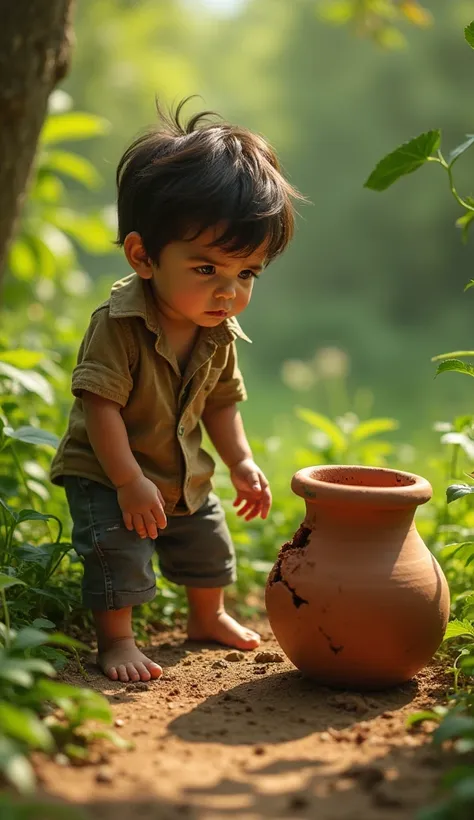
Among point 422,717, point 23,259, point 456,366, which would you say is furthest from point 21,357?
point 23,259

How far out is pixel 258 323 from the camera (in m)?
13.4

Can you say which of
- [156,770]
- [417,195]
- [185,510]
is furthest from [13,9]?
[417,195]

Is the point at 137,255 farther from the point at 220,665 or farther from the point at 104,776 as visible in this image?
the point at 104,776

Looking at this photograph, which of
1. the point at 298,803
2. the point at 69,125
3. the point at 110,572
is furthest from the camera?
the point at 69,125

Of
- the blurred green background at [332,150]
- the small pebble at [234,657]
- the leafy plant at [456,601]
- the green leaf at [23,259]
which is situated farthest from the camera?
the blurred green background at [332,150]

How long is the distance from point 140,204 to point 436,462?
1.46 m

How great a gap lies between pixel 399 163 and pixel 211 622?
54.7 inches

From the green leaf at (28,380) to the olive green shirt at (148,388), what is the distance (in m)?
0.14

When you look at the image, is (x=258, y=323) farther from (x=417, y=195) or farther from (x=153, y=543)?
(x=153, y=543)

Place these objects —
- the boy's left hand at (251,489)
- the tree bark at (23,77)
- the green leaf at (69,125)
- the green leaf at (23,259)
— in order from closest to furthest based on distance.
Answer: the boy's left hand at (251,489)
the tree bark at (23,77)
the green leaf at (69,125)
the green leaf at (23,259)

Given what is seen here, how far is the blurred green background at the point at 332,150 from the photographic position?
34.4 feet

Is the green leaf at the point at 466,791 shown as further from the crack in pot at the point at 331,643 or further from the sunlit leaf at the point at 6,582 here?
the sunlit leaf at the point at 6,582

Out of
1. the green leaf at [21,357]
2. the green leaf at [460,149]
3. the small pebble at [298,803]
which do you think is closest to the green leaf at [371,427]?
the green leaf at [21,357]

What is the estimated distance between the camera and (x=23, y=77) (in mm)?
3178
